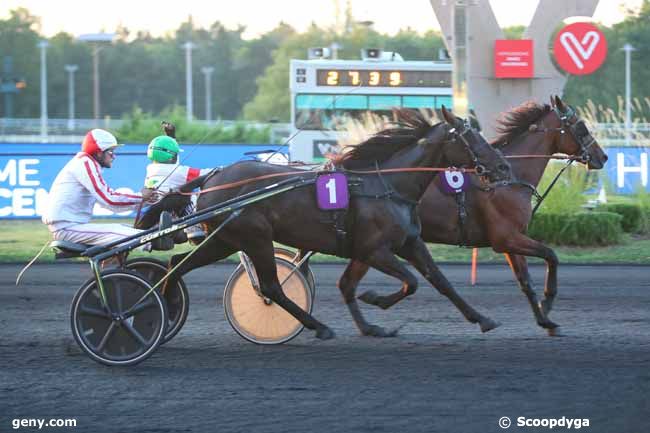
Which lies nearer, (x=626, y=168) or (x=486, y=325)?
(x=486, y=325)

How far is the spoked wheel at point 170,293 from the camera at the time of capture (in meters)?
7.73

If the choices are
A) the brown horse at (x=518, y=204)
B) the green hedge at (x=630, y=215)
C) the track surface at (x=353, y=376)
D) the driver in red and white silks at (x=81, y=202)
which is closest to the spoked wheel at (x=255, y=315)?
the track surface at (x=353, y=376)

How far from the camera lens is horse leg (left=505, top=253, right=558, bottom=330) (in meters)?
8.16

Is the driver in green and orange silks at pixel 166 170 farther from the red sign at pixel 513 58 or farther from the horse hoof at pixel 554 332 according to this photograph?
the red sign at pixel 513 58

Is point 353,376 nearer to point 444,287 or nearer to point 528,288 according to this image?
point 444,287

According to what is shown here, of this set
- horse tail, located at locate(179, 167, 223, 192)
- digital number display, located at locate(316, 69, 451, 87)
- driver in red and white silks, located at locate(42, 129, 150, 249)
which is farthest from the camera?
digital number display, located at locate(316, 69, 451, 87)

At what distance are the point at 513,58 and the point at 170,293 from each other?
375 inches

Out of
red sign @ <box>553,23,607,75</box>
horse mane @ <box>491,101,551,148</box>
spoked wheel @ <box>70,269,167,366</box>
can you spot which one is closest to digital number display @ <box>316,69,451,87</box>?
red sign @ <box>553,23,607,75</box>

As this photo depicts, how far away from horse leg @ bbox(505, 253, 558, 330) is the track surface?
4.3 inches

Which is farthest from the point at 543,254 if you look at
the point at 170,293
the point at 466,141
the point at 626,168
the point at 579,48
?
the point at 626,168

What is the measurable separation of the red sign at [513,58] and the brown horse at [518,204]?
670 cm

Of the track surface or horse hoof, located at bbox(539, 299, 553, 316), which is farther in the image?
horse hoof, located at bbox(539, 299, 553, 316)

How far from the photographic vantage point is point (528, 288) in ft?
27.5

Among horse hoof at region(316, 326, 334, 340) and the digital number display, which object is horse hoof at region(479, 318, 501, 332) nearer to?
horse hoof at region(316, 326, 334, 340)
